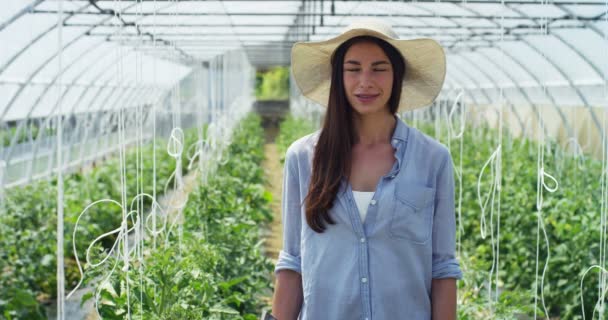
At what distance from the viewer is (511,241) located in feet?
17.8

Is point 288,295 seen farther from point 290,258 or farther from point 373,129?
point 373,129

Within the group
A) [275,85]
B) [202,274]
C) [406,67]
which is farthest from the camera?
[275,85]

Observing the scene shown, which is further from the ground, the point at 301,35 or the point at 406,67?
the point at 301,35

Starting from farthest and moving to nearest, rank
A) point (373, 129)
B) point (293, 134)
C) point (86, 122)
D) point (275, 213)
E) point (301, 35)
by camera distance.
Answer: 1. point (293, 134)
2. point (301, 35)
3. point (86, 122)
4. point (275, 213)
5. point (373, 129)

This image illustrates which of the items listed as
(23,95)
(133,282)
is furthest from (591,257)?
(23,95)

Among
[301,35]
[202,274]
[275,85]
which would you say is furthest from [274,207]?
[275,85]

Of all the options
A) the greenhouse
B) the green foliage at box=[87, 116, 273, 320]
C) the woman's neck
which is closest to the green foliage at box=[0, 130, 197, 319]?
the greenhouse

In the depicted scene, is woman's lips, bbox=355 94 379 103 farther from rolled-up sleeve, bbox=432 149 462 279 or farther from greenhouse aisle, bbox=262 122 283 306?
greenhouse aisle, bbox=262 122 283 306

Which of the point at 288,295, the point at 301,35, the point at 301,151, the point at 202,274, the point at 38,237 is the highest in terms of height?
the point at 301,35

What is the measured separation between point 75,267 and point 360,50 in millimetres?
4535

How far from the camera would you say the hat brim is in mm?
1919

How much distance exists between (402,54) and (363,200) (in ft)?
1.42

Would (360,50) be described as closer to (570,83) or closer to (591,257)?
(591,257)

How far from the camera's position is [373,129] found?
1.92 meters
